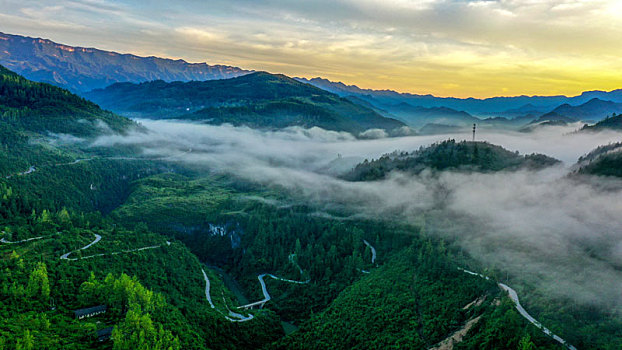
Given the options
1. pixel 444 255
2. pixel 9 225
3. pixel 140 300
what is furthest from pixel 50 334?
pixel 444 255

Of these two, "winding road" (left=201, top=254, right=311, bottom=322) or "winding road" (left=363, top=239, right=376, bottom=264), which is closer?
"winding road" (left=201, top=254, right=311, bottom=322)

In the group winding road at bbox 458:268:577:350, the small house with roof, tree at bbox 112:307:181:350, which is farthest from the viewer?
the small house with roof

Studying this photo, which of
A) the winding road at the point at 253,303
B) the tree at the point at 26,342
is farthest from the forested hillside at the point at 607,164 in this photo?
the tree at the point at 26,342

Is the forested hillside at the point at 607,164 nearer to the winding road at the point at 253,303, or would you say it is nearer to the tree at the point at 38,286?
the winding road at the point at 253,303

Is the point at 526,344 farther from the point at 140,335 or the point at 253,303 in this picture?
the point at 253,303

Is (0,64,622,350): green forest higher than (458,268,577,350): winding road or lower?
lower

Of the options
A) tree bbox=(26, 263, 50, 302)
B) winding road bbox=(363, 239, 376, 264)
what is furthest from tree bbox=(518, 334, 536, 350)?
tree bbox=(26, 263, 50, 302)

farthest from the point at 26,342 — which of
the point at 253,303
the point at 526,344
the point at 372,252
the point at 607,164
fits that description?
the point at 607,164

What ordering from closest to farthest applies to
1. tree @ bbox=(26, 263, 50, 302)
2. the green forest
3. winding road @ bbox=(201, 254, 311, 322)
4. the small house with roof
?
the green forest, the small house with roof, tree @ bbox=(26, 263, 50, 302), winding road @ bbox=(201, 254, 311, 322)

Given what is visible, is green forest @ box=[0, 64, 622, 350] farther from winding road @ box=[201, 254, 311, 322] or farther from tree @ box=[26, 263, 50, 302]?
winding road @ box=[201, 254, 311, 322]

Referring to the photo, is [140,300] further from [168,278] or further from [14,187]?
[14,187]

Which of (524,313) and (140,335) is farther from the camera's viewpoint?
(524,313)

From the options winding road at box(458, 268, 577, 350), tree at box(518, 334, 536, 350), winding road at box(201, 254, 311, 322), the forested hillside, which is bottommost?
winding road at box(201, 254, 311, 322)
